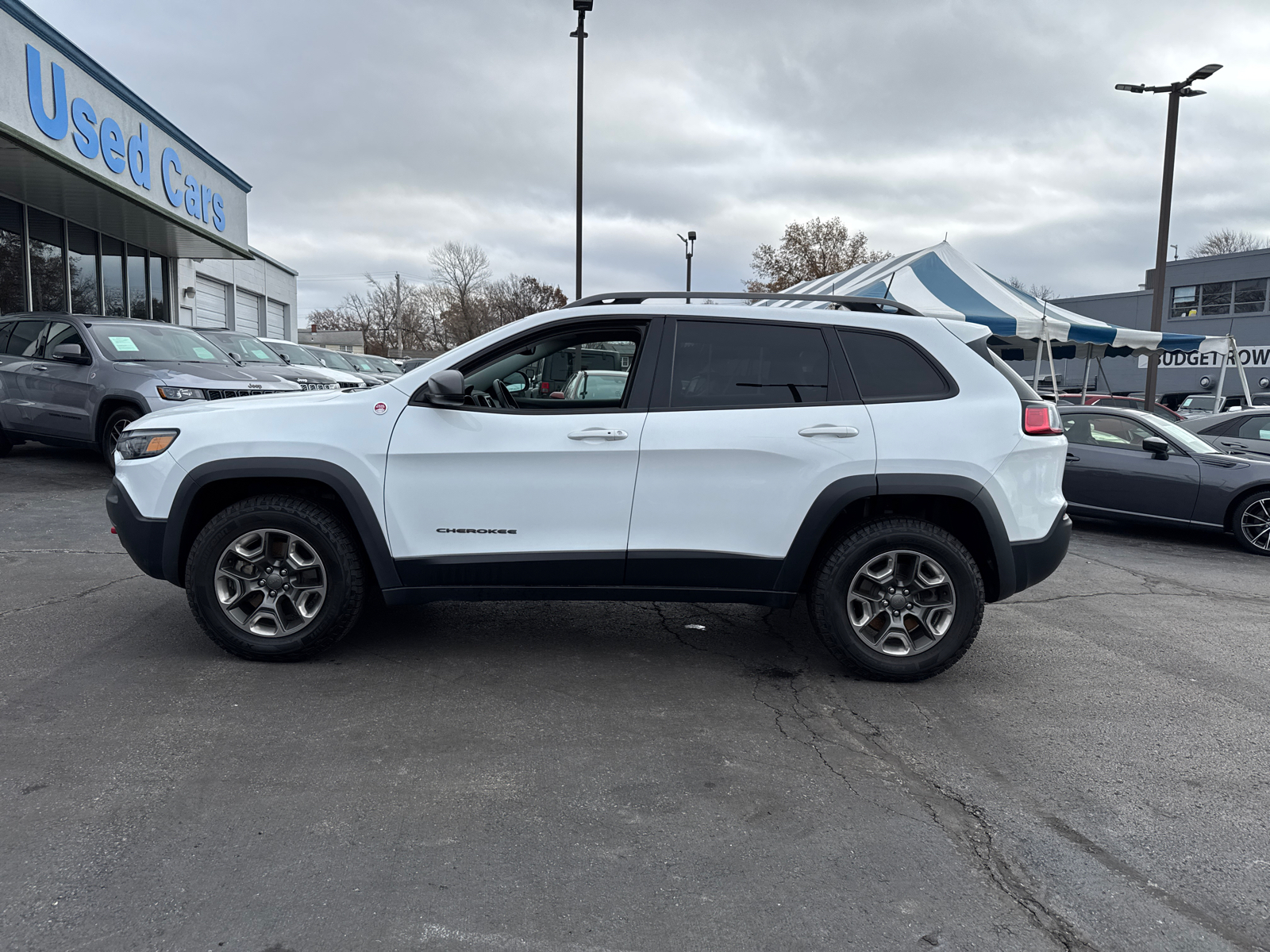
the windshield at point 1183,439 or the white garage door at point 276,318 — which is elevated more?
the white garage door at point 276,318

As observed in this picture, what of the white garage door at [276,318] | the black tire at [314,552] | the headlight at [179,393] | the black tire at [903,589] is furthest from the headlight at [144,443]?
the white garage door at [276,318]

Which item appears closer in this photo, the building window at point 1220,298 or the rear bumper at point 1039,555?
the rear bumper at point 1039,555

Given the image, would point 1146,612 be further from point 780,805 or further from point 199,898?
point 199,898

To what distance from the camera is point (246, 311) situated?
33.9 metres

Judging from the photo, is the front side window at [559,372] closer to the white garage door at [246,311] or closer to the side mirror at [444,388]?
the side mirror at [444,388]

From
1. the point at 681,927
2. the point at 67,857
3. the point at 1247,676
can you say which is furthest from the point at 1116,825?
the point at 67,857

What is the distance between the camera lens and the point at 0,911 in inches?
97.6

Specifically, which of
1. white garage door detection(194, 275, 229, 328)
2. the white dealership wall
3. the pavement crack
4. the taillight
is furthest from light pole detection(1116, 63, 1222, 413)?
white garage door detection(194, 275, 229, 328)

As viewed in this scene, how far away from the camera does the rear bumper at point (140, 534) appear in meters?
4.55

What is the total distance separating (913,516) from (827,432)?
0.65 metres

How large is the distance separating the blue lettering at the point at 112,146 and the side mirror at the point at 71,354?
7142 mm

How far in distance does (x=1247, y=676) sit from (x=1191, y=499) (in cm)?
505

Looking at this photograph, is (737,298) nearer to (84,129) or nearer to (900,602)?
(900,602)

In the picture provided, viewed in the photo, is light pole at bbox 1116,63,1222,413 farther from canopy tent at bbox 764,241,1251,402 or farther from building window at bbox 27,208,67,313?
building window at bbox 27,208,67,313
